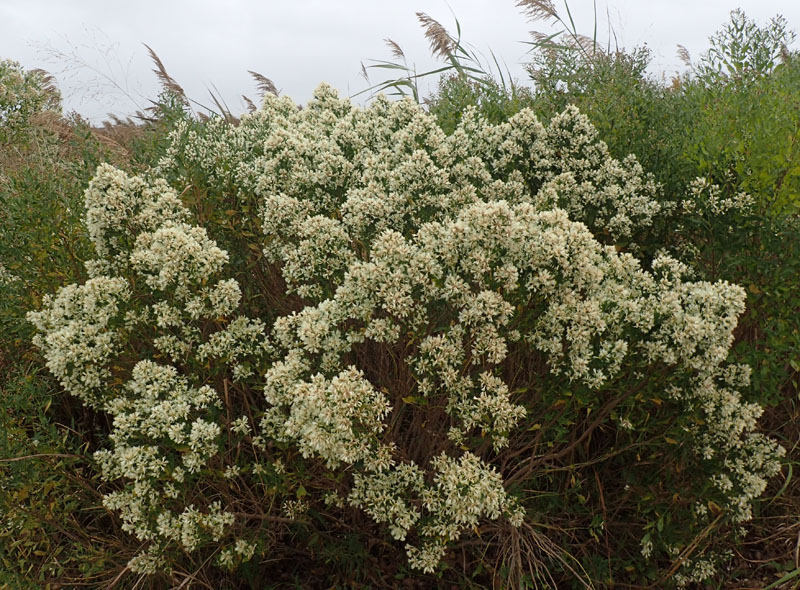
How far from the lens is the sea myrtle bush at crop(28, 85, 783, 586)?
3.41 meters

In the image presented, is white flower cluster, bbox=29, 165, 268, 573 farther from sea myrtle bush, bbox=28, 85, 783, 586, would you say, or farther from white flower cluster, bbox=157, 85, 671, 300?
white flower cluster, bbox=157, 85, 671, 300

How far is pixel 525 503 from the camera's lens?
14.5 feet

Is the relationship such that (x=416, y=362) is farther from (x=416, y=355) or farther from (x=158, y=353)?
(x=158, y=353)

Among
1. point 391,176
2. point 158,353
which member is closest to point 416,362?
point 391,176

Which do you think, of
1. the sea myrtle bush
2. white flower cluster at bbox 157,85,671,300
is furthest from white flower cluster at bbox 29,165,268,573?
white flower cluster at bbox 157,85,671,300

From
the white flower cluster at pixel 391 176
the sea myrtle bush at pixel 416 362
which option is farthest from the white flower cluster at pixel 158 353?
the white flower cluster at pixel 391 176

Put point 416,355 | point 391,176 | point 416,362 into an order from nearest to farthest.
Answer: point 416,362
point 416,355
point 391,176

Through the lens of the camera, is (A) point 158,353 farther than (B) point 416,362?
Yes

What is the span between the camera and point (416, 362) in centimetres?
354

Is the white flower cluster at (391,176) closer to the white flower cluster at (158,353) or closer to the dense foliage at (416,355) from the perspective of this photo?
the dense foliage at (416,355)

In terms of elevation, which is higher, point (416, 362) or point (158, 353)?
point (416, 362)

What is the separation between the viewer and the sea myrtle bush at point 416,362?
11.2ft

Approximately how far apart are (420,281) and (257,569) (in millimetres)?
2305

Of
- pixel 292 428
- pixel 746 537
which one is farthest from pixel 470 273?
pixel 746 537
